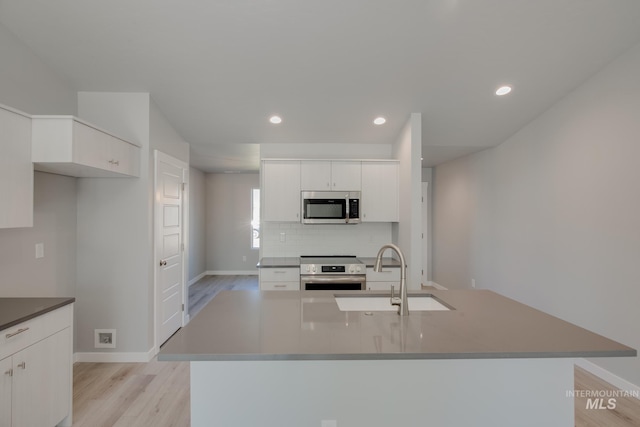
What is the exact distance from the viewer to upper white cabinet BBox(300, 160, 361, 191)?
4059mm

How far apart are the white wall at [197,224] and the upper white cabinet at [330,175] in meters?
3.30

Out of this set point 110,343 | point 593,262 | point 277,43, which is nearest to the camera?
point 277,43

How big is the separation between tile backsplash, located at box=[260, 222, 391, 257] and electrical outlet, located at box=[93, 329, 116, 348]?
1.88 m

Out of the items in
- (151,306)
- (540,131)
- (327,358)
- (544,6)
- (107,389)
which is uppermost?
(544,6)

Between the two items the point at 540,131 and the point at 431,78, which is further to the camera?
the point at 540,131

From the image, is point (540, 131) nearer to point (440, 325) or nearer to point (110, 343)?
point (440, 325)

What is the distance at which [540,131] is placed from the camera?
3.56m

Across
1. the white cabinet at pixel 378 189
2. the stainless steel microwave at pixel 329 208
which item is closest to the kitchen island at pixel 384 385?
the stainless steel microwave at pixel 329 208

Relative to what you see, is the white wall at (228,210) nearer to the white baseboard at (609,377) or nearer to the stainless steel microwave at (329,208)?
the stainless steel microwave at (329,208)

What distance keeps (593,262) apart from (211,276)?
21.9ft

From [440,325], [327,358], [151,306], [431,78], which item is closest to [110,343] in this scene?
[151,306]

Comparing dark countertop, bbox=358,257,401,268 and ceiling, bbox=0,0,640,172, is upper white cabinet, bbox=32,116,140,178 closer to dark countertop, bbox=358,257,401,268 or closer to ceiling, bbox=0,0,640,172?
ceiling, bbox=0,0,640,172

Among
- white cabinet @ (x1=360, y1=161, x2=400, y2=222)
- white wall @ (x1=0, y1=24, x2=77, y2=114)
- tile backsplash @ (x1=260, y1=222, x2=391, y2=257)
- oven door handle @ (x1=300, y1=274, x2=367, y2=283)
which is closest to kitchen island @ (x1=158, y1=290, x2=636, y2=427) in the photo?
oven door handle @ (x1=300, y1=274, x2=367, y2=283)

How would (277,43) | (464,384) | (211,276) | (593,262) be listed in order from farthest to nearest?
(211,276) < (593,262) < (277,43) < (464,384)
